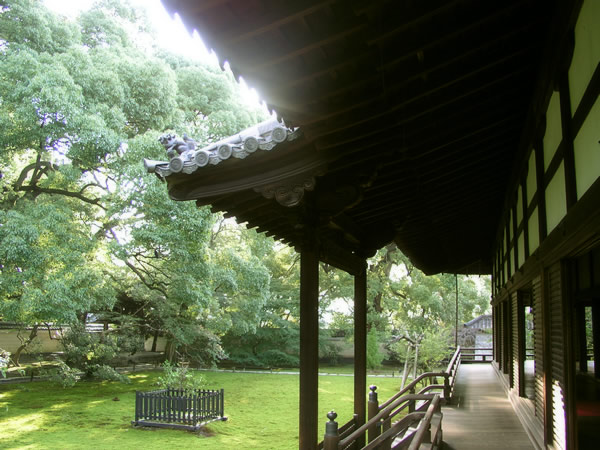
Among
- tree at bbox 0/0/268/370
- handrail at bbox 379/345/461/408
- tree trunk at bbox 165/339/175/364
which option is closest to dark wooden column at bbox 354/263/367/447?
handrail at bbox 379/345/461/408

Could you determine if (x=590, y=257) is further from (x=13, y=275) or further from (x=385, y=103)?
(x=13, y=275)

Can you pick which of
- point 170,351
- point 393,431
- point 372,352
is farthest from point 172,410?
point 372,352

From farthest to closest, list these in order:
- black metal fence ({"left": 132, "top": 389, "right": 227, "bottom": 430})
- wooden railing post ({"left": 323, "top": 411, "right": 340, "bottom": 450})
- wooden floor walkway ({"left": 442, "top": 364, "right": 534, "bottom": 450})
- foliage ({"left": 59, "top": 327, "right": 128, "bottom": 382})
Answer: foliage ({"left": 59, "top": 327, "right": 128, "bottom": 382})
black metal fence ({"left": 132, "top": 389, "right": 227, "bottom": 430})
wooden floor walkway ({"left": 442, "top": 364, "right": 534, "bottom": 450})
wooden railing post ({"left": 323, "top": 411, "right": 340, "bottom": 450})

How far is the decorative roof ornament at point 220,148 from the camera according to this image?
10.6ft

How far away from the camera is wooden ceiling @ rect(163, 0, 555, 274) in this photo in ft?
7.49

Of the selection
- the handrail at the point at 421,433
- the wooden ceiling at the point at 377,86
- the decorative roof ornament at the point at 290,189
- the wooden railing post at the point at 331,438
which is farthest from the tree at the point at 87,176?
the handrail at the point at 421,433

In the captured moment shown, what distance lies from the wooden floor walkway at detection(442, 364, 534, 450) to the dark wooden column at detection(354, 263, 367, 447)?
0.97 m

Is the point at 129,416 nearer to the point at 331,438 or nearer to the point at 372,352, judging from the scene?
the point at 331,438

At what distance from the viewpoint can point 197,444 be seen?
11461 millimetres

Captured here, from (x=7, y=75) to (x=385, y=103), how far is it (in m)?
11.7

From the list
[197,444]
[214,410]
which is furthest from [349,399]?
[197,444]

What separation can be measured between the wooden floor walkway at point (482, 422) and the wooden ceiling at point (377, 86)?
2473mm

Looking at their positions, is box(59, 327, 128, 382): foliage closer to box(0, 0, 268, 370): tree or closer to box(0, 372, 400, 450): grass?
box(0, 372, 400, 450): grass

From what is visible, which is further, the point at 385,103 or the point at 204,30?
the point at 385,103
